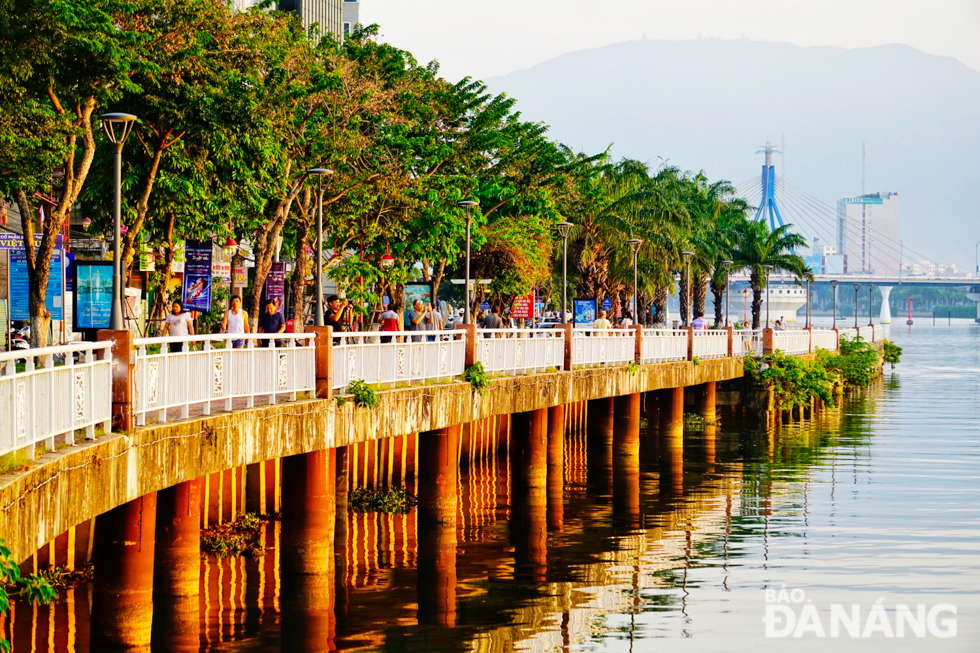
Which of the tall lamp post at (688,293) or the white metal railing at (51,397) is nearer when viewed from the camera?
the white metal railing at (51,397)

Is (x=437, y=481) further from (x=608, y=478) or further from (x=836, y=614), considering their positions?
(x=608, y=478)

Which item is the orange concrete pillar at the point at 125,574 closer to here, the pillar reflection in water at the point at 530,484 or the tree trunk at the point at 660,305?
the pillar reflection in water at the point at 530,484

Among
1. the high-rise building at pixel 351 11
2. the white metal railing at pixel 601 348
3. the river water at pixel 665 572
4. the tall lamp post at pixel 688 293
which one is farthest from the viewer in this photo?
the high-rise building at pixel 351 11

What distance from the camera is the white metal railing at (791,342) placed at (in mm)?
52506

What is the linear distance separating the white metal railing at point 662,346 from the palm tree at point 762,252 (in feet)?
108

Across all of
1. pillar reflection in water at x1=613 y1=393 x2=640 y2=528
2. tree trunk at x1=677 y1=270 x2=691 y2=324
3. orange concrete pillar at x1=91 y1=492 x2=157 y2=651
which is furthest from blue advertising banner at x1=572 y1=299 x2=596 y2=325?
orange concrete pillar at x1=91 y1=492 x2=157 y2=651

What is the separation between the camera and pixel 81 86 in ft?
76.5

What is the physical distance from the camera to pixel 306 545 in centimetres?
1867

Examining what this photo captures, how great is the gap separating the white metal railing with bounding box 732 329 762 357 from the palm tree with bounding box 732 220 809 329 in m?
21.7

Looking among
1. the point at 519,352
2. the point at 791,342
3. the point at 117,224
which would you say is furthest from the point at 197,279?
the point at 791,342

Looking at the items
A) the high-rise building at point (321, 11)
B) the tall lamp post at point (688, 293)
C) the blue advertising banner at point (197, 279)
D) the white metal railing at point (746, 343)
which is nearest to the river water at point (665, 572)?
the blue advertising banner at point (197, 279)

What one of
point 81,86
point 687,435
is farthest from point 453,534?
point 687,435

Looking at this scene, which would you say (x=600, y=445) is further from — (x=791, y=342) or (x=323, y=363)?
(x=791, y=342)

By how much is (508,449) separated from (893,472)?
37.6 feet
